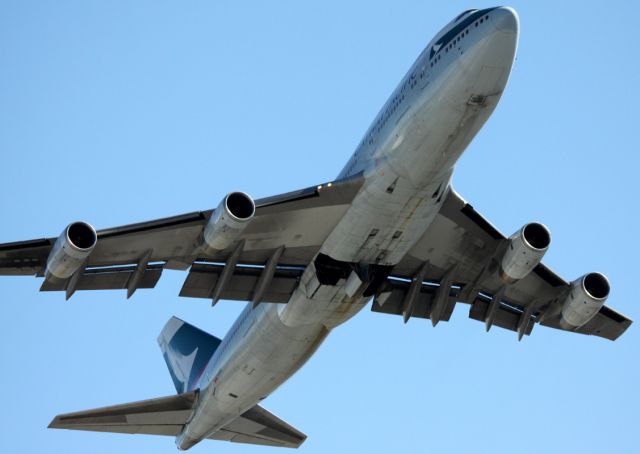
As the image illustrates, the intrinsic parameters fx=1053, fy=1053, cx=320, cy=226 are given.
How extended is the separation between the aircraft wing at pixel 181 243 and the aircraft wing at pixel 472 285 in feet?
12.0

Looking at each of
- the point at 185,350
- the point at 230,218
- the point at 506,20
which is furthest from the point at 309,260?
the point at 185,350

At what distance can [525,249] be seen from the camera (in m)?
29.9

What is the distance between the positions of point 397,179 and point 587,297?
29.3 feet

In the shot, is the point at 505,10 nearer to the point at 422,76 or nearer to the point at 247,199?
the point at 422,76

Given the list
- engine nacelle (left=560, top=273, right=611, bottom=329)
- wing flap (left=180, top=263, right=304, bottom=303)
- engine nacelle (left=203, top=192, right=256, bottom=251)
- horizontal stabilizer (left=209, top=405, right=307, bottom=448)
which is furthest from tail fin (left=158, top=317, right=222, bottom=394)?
engine nacelle (left=560, top=273, right=611, bottom=329)

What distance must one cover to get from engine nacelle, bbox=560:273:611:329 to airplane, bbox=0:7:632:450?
0.04 m

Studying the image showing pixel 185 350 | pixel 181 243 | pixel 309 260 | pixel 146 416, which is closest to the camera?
pixel 181 243

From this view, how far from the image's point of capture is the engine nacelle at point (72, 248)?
26.3 m

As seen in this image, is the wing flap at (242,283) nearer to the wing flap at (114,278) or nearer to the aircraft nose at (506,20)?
the wing flap at (114,278)

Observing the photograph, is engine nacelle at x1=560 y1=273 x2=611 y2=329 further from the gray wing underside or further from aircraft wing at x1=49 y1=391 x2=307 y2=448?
aircraft wing at x1=49 y1=391 x2=307 y2=448

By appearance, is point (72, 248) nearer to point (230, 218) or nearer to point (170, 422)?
point (230, 218)

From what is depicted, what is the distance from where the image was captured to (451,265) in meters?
33.1

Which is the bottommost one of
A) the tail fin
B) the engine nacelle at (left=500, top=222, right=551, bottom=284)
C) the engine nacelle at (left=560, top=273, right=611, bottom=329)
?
the engine nacelle at (left=560, top=273, right=611, bottom=329)

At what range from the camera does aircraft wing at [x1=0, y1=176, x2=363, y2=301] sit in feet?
90.5
